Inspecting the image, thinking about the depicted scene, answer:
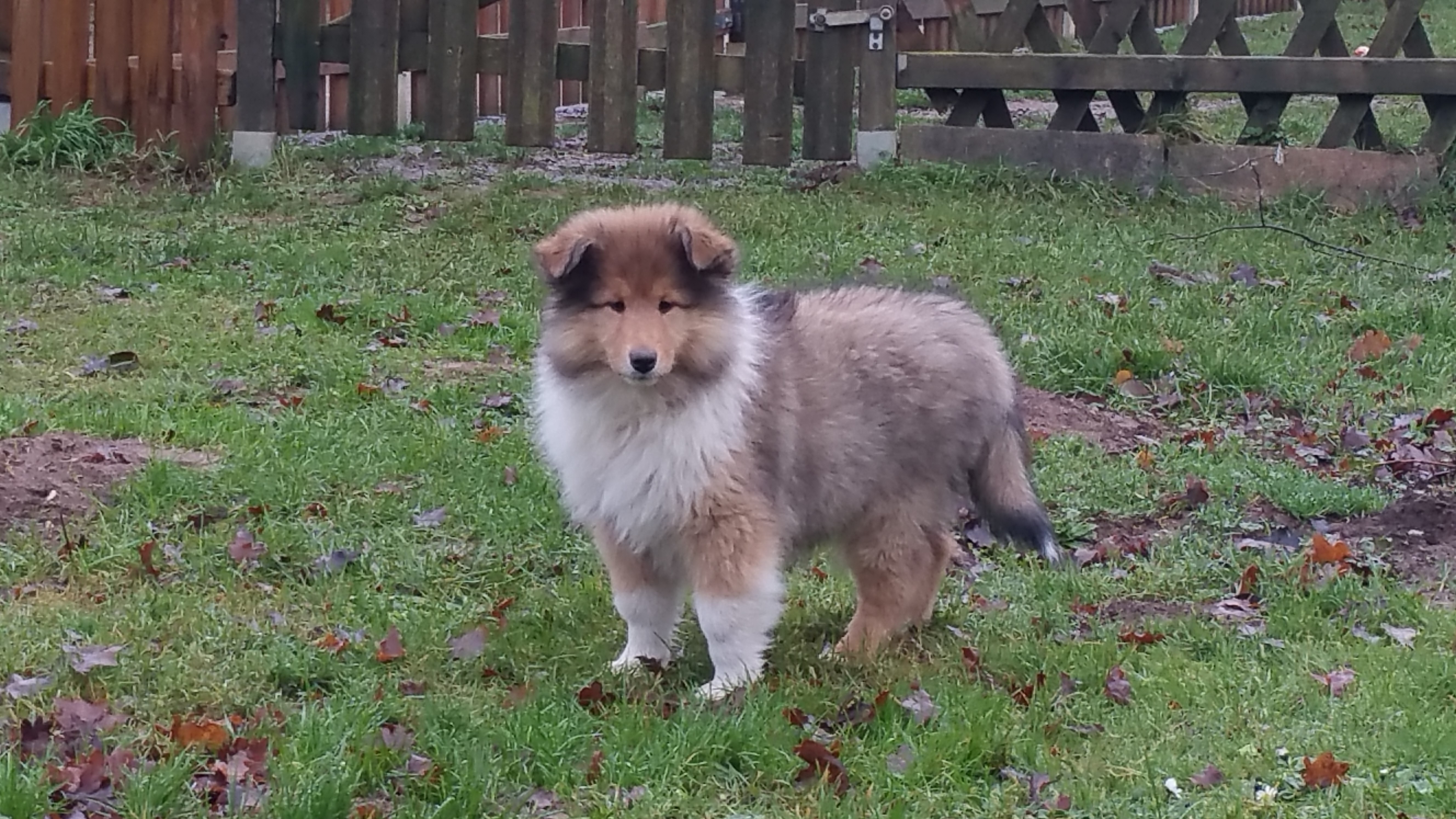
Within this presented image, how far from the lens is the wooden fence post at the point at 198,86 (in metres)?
11.0

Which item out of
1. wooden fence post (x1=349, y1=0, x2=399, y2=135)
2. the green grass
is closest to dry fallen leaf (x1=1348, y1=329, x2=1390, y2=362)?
the green grass

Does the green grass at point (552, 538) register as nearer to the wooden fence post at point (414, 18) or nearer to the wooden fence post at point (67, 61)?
the wooden fence post at point (67, 61)

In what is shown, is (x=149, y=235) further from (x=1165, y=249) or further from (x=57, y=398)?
(x=1165, y=249)

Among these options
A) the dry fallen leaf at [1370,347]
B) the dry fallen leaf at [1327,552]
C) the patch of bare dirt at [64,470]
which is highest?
the dry fallen leaf at [1370,347]

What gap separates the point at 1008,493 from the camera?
17.6 ft

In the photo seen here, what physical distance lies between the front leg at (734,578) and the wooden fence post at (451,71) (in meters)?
7.20

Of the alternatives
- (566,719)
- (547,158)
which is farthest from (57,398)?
(547,158)

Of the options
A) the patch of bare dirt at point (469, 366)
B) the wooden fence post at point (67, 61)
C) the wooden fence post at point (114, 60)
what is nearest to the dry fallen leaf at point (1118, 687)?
the patch of bare dirt at point (469, 366)

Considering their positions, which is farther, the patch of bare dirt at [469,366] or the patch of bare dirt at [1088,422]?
the patch of bare dirt at [469,366]

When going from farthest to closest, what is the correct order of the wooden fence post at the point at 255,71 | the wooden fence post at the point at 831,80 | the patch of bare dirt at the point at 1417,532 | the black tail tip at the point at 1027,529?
the wooden fence post at the point at 831,80
the wooden fence post at the point at 255,71
the patch of bare dirt at the point at 1417,532
the black tail tip at the point at 1027,529

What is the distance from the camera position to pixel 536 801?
4.04 metres

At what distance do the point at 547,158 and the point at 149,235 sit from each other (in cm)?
332

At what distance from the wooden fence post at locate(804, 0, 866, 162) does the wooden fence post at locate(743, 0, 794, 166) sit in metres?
0.14

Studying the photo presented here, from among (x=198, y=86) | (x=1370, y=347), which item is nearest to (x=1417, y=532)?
(x=1370, y=347)
